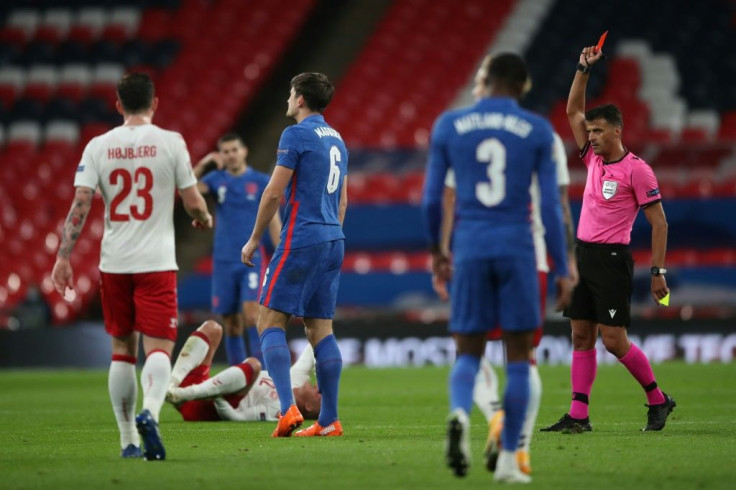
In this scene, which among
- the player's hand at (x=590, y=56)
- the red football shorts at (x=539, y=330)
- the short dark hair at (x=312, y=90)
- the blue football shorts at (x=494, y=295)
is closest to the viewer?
the blue football shorts at (x=494, y=295)

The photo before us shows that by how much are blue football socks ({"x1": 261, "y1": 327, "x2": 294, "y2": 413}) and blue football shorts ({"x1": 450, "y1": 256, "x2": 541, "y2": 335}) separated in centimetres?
252

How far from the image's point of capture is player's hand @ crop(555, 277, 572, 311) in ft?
19.8

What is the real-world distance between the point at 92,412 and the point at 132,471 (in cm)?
491

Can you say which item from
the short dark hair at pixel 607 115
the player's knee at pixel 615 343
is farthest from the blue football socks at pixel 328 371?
the short dark hair at pixel 607 115

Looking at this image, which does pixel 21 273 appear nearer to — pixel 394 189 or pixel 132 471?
pixel 394 189

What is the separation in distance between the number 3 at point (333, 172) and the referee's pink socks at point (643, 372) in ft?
8.12

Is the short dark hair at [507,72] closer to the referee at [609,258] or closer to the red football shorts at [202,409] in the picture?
the referee at [609,258]

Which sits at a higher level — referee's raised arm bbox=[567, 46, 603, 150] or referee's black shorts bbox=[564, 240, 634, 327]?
referee's raised arm bbox=[567, 46, 603, 150]

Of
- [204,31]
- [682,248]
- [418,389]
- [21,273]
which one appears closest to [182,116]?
[204,31]

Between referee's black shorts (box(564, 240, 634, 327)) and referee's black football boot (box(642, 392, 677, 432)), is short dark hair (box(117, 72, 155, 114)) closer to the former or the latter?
referee's black shorts (box(564, 240, 634, 327))

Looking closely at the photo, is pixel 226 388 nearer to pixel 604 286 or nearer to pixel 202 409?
pixel 202 409

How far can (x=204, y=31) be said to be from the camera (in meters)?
26.4

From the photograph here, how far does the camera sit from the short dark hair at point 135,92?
23.5 feet

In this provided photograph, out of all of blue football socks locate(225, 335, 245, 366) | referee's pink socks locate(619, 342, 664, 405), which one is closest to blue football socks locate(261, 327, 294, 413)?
referee's pink socks locate(619, 342, 664, 405)
